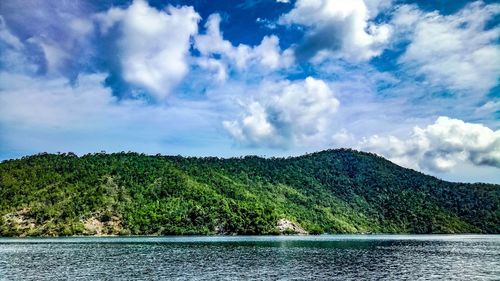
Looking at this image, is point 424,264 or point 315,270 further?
point 424,264

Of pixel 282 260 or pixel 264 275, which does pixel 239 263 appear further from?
pixel 264 275

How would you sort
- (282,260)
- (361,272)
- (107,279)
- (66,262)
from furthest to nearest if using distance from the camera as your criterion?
(282,260)
(66,262)
(361,272)
(107,279)

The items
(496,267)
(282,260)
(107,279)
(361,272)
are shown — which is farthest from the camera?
(282,260)

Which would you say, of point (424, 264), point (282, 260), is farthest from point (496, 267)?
point (282, 260)

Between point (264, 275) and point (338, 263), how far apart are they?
84.8ft

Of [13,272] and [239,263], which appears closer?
[13,272]

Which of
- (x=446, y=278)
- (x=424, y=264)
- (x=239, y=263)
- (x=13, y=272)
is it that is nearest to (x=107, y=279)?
(x=13, y=272)

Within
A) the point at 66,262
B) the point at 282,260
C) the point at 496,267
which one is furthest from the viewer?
the point at 282,260

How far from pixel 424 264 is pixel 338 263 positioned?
55.2 ft

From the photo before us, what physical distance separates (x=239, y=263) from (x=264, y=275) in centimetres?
1923

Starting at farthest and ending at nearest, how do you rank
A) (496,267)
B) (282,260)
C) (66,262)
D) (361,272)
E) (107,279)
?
(282,260)
(66,262)
(496,267)
(361,272)
(107,279)

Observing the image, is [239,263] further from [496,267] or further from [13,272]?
[496,267]

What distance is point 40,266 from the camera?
281ft

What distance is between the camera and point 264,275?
247 ft
